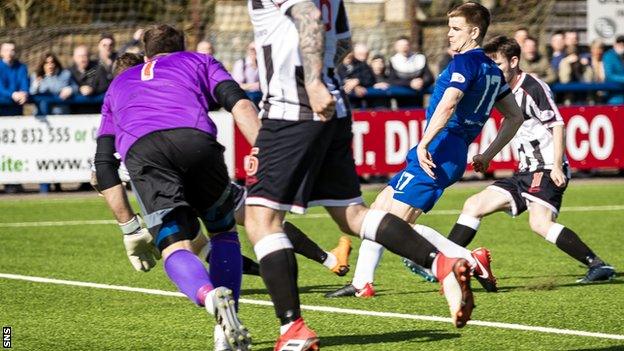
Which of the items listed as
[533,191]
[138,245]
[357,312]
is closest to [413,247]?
[138,245]

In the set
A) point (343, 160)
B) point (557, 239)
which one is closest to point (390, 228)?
point (343, 160)

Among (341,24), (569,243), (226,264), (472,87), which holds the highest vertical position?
(341,24)

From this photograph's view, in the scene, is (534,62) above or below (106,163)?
below

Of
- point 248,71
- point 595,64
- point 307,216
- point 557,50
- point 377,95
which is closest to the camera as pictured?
point 307,216

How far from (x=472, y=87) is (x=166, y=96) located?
221cm

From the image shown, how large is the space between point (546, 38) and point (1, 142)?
549 inches

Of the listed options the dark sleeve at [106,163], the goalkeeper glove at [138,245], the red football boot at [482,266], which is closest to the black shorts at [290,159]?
the goalkeeper glove at [138,245]

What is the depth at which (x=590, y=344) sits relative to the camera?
7.05 metres

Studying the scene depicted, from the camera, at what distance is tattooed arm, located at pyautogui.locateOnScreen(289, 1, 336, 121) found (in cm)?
609

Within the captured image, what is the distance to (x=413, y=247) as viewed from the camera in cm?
639

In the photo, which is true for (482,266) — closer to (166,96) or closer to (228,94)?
(228,94)

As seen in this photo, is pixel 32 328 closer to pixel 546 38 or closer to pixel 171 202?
pixel 171 202

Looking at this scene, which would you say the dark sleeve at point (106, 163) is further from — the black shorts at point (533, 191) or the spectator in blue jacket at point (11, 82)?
the spectator in blue jacket at point (11, 82)

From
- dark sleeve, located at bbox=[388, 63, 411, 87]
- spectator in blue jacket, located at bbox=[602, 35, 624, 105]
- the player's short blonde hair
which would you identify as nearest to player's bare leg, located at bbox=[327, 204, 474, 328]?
the player's short blonde hair
